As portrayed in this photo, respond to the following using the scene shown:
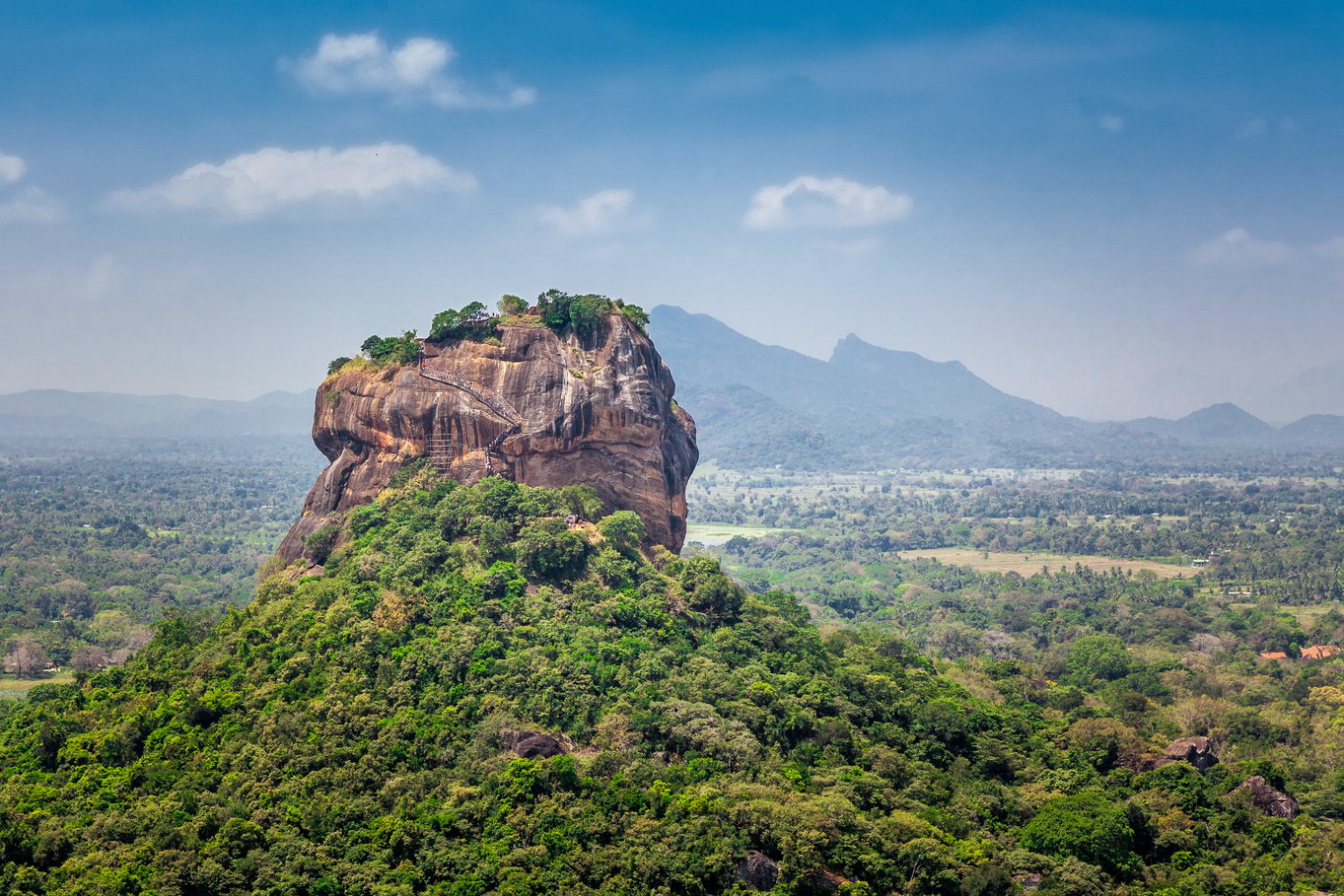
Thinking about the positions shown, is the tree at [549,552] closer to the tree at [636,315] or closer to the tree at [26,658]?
the tree at [636,315]

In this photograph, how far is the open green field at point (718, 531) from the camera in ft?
436

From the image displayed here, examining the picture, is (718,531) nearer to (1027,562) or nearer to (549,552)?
(1027,562)

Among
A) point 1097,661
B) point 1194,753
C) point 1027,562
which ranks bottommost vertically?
point 1027,562

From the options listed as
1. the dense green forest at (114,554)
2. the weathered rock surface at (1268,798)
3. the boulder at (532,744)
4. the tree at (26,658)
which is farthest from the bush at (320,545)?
the tree at (26,658)

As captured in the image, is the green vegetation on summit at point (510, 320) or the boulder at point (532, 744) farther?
the green vegetation on summit at point (510, 320)

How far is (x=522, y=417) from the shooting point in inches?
1617

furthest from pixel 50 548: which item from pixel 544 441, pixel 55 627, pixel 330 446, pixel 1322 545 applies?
pixel 1322 545

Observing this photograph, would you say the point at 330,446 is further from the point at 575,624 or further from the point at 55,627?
the point at 55,627

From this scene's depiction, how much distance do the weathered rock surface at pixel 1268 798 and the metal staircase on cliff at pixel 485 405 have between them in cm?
2616

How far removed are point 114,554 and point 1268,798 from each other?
315ft

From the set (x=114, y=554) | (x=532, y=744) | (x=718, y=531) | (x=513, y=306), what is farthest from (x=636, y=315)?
(x=718, y=531)

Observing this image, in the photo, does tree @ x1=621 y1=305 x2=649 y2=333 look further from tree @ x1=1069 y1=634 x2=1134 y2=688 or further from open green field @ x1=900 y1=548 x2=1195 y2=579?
open green field @ x1=900 y1=548 x2=1195 y2=579

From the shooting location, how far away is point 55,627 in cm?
6981

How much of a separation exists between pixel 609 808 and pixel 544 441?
1620 cm
